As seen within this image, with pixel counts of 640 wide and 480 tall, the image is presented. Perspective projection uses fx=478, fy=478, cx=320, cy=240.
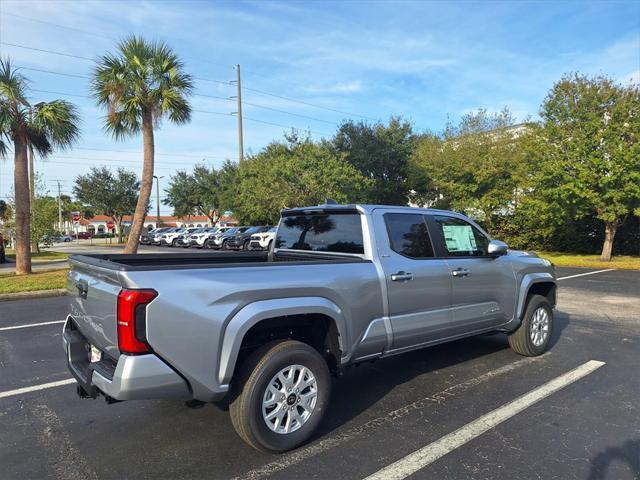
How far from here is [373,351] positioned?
407cm

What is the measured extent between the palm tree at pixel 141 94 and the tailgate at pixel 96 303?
38.8ft

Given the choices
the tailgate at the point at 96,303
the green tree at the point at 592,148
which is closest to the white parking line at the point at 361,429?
the tailgate at the point at 96,303

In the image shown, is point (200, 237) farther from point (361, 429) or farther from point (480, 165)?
point (361, 429)

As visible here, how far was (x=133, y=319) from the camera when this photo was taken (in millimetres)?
2889

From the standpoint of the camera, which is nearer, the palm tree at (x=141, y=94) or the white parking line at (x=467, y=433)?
the white parking line at (x=467, y=433)

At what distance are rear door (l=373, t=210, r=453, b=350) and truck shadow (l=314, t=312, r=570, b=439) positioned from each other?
0.65m

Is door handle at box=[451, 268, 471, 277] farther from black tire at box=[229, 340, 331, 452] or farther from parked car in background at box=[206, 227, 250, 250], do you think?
parked car in background at box=[206, 227, 250, 250]

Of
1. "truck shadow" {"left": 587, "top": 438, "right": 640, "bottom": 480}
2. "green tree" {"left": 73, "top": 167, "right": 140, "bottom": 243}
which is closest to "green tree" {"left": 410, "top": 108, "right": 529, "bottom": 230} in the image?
"truck shadow" {"left": 587, "top": 438, "right": 640, "bottom": 480}

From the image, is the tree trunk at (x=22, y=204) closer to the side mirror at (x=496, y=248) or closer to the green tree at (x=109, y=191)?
the side mirror at (x=496, y=248)

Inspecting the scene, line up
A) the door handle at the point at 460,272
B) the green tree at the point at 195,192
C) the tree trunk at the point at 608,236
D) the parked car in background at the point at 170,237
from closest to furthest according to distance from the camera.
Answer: the door handle at the point at 460,272 → the tree trunk at the point at 608,236 → the parked car in background at the point at 170,237 → the green tree at the point at 195,192

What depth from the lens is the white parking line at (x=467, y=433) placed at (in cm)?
317

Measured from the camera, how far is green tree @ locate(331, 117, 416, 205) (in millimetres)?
30078

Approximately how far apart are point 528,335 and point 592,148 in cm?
1548

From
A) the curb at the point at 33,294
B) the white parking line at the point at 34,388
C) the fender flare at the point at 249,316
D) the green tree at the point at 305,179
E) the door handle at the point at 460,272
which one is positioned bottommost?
the curb at the point at 33,294
